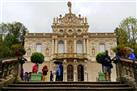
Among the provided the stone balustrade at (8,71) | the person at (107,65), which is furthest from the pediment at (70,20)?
the stone balustrade at (8,71)

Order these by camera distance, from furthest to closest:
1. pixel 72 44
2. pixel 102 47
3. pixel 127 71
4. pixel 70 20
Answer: pixel 70 20
pixel 72 44
pixel 102 47
pixel 127 71

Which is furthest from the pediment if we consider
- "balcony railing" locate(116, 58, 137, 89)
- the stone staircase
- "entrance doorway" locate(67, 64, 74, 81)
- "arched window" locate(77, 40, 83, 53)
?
the stone staircase

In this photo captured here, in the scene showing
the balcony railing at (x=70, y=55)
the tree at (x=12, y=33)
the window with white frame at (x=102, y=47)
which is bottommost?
the balcony railing at (x=70, y=55)

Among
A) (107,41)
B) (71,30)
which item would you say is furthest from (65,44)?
(107,41)

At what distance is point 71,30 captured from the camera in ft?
154

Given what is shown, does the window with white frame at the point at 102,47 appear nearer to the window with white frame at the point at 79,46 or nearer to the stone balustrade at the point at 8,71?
the window with white frame at the point at 79,46

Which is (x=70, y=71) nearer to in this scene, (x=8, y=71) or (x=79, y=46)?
(x=79, y=46)

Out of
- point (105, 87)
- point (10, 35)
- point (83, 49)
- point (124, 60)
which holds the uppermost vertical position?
point (10, 35)

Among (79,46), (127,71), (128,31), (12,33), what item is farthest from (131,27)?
(127,71)

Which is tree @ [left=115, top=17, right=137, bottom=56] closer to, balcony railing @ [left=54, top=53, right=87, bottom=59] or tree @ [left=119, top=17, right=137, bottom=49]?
tree @ [left=119, top=17, right=137, bottom=49]

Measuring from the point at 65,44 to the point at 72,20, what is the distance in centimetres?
473

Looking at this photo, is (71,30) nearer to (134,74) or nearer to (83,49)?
(83,49)

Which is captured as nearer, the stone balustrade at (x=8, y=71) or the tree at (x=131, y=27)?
the stone balustrade at (x=8, y=71)

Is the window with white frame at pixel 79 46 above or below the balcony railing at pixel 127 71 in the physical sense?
above
